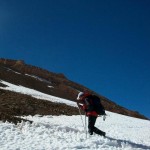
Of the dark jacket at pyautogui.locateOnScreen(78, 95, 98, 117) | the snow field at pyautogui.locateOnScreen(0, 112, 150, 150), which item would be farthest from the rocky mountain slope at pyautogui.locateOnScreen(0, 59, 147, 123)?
the dark jacket at pyautogui.locateOnScreen(78, 95, 98, 117)

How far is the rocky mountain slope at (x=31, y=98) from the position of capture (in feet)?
99.9

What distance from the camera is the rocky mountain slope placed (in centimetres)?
3045

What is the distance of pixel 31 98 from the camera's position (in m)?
40.1

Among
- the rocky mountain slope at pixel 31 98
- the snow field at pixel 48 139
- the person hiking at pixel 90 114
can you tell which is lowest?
the snow field at pixel 48 139

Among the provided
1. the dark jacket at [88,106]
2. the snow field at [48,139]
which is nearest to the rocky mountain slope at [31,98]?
the snow field at [48,139]

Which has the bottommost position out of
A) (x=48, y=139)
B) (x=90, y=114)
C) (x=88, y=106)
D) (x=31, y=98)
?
(x=48, y=139)

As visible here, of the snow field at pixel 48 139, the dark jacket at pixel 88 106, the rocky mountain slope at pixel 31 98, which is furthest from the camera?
the rocky mountain slope at pixel 31 98

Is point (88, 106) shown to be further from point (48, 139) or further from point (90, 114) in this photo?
point (48, 139)

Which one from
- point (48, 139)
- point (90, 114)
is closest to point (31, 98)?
point (90, 114)

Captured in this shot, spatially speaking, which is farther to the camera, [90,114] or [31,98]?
[31,98]

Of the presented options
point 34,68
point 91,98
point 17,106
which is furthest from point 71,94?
point 91,98

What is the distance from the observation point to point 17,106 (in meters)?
30.3

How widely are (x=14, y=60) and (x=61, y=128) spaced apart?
330 ft

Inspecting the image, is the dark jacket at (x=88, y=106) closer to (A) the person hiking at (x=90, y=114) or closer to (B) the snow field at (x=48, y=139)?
(A) the person hiking at (x=90, y=114)
